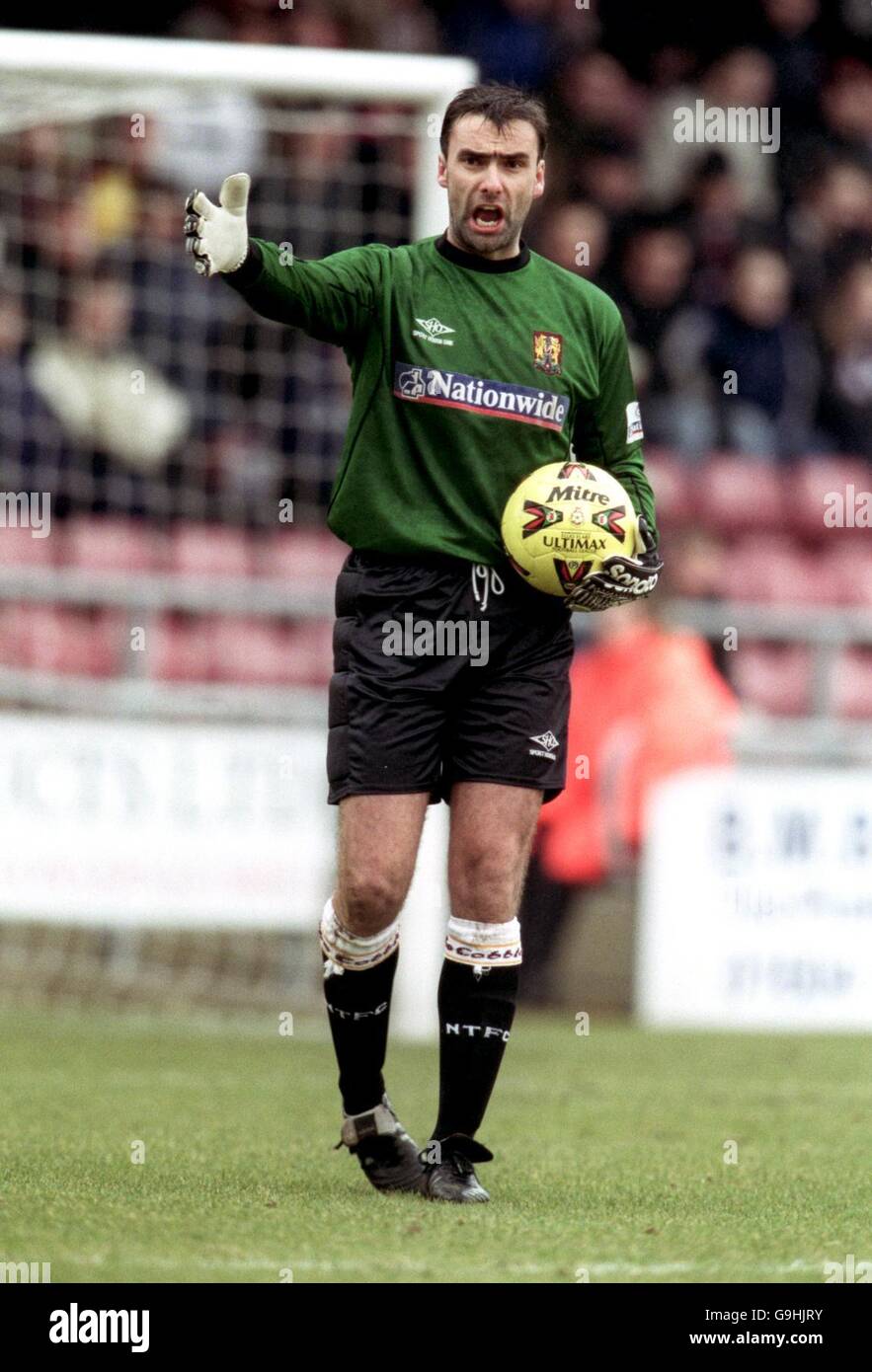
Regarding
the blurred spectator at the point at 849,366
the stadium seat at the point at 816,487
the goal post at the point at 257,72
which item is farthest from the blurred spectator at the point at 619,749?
the blurred spectator at the point at 849,366

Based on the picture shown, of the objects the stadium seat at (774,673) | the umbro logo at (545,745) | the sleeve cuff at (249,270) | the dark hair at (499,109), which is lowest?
the stadium seat at (774,673)

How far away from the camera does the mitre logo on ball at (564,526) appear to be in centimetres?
517

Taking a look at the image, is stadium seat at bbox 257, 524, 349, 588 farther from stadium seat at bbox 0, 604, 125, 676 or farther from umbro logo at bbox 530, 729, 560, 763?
umbro logo at bbox 530, 729, 560, 763

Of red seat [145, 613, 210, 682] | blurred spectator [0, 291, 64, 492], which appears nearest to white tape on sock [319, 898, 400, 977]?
red seat [145, 613, 210, 682]

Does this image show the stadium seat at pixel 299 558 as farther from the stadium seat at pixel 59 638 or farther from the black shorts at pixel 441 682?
the black shorts at pixel 441 682

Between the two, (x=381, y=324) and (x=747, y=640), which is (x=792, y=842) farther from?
(x=381, y=324)

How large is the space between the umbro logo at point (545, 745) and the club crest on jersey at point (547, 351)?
837mm

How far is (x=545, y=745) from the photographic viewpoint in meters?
5.36

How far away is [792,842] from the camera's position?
10.2m

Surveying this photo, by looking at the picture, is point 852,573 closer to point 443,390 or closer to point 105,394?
point 105,394

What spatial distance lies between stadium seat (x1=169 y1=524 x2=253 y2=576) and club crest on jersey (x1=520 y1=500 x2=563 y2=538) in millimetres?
7396

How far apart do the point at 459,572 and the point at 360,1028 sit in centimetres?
111
